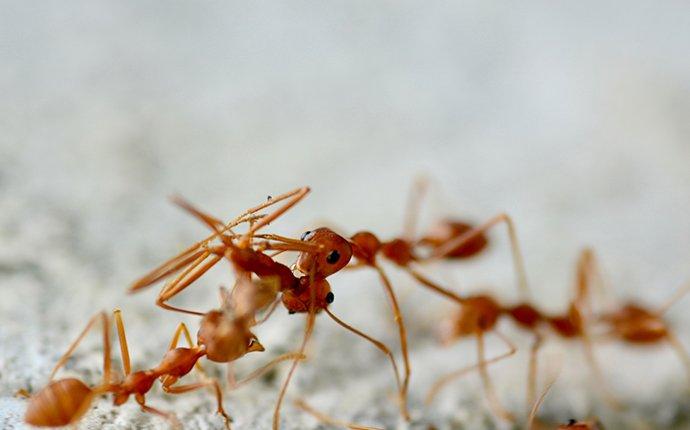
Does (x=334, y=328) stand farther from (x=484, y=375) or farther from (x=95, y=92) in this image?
(x=95, y=92)

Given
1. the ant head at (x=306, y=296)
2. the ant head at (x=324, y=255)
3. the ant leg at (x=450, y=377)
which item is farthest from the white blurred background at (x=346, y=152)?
the ant head at (x=324, y=255)

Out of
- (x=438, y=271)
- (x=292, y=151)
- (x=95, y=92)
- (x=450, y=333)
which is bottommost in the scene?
(x=450, y=333)

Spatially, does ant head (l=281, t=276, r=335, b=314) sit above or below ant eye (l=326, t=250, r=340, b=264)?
below

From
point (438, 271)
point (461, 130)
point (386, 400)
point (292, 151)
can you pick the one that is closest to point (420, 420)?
point (386, 400)

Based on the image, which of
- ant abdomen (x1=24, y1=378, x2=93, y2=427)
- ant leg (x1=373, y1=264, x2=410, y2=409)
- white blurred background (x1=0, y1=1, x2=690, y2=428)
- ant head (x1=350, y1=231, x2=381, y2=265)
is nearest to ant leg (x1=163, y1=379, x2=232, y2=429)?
white blurred background (x1=0, y1=1, x2=690, y2=428)

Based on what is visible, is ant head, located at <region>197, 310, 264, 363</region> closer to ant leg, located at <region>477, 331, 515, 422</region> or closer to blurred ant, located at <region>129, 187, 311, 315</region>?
blurred ant, located at <region>129, 187, 311, 315</region>

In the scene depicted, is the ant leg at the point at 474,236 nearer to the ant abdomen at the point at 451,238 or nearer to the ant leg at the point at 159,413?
the ant abdomen at the point at 451,238

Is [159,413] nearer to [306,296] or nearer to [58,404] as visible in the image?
[58,404]
